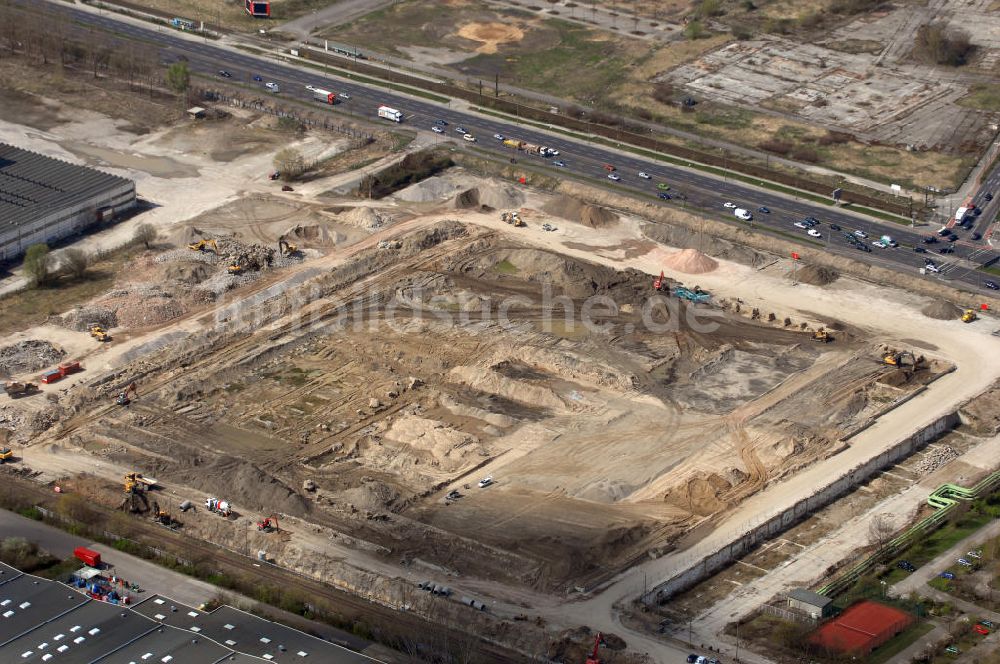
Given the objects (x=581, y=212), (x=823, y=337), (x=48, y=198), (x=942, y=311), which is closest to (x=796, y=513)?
(x=823, y=337)

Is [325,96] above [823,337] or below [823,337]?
above

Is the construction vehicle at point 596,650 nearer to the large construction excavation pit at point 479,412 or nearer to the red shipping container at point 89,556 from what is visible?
the large construction excavation pit at point 479,412

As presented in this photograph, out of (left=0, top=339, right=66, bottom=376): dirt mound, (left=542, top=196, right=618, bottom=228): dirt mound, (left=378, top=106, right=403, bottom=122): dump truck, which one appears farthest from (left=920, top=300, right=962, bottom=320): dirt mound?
(left=0, top=339, right=66, bottom=376): dirt mound

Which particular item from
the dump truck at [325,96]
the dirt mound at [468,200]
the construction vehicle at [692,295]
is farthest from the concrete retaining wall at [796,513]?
the dump truck at [325,96]

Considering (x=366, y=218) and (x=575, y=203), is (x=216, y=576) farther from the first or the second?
(x=575, y=203)

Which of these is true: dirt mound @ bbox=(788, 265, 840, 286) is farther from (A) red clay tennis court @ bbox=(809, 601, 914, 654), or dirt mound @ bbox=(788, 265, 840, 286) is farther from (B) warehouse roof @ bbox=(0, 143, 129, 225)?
(B) warehouse roof @ bbox=(0, 143, 129, 225)

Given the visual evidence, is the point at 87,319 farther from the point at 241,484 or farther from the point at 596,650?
the point at 596,650

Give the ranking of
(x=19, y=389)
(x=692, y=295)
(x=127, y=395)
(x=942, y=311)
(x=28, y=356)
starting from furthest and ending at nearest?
(x=692, y=295), (x=942, y=311), (x=28, y=356), (x=19, y=389), (x=127, y=395)
